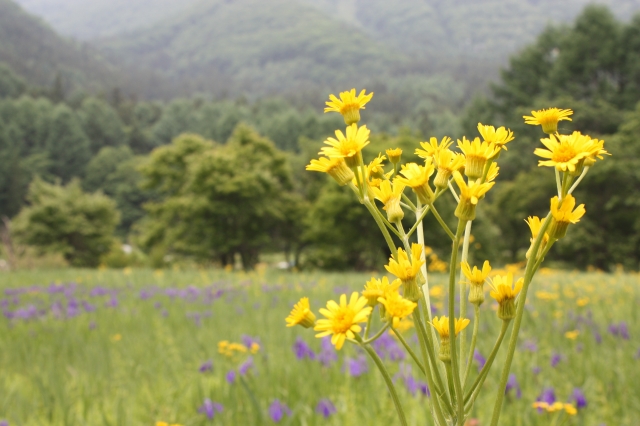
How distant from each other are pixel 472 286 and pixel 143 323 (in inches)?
159

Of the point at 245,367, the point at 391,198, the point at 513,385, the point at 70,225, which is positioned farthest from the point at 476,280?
the point at 70,225

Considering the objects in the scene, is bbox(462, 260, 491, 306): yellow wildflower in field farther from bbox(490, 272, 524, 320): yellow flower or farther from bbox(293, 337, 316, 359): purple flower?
bbox(293, 337, 316, 359): purple flower

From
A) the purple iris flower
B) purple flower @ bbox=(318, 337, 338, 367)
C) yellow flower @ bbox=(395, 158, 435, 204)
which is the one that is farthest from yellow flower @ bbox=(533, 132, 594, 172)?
purple flower @ bbox=(318, 337, 338, 367)

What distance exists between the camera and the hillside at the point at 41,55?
94.3m

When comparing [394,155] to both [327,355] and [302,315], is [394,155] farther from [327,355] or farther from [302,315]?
[327,355]

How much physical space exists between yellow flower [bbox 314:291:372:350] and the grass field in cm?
123

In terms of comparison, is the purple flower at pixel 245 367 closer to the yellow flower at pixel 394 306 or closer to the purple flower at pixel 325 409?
the purple flower at pixel 325 409

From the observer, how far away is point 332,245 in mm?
21625

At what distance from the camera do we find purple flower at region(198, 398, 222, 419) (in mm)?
1918

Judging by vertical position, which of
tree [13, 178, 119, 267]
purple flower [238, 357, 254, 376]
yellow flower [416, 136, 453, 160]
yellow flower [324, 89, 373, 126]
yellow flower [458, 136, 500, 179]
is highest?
yellow flower [324, 89, 373, 126]

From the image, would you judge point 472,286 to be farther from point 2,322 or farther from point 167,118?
point 167,118

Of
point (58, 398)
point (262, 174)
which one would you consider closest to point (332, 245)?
point (262, 174)

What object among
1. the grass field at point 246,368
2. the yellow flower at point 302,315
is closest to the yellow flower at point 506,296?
the yellow flower at point 302,315

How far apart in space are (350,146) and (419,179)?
3.6 inches
